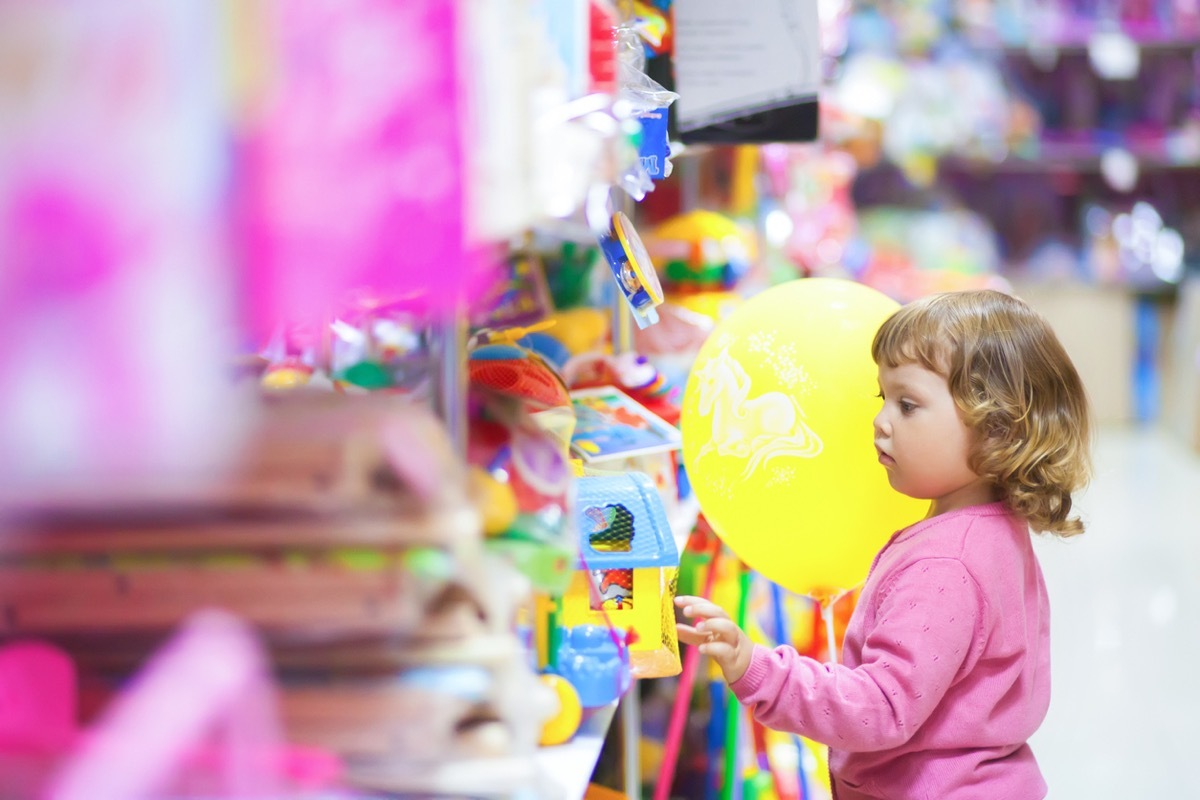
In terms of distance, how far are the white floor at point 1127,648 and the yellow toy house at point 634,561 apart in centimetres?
84

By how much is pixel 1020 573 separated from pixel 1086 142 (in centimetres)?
543

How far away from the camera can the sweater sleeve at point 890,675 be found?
1.21m

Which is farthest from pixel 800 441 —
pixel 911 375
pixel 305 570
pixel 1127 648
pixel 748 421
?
pixel 1127 648

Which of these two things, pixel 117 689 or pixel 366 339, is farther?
pixel 366 339

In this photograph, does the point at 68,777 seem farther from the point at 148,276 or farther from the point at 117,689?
the point at 148,276

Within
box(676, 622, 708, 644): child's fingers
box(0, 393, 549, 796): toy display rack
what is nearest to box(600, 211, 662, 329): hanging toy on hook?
box(676, 622, 708, 644): child's fingers

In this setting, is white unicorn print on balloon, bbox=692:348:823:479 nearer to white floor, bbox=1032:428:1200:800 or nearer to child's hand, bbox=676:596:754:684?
child's hand, bbox=676:596:754:684

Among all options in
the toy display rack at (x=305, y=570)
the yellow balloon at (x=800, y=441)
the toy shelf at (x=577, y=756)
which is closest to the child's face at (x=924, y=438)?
the yellow balloon at (x=800, y=441)

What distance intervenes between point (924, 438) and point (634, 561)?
34cm

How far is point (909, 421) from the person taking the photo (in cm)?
131

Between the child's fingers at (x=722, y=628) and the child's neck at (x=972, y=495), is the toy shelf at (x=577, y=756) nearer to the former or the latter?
the child's fingers at (x=722, y=628)

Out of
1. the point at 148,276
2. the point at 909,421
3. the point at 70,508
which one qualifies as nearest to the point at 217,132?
the point at 148,276

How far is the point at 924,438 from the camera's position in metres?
1.30

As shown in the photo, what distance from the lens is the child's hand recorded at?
4.13 ft
